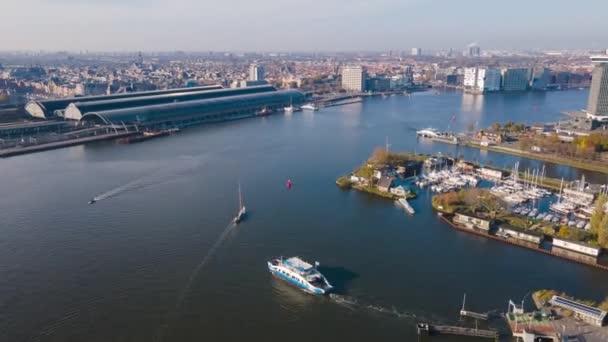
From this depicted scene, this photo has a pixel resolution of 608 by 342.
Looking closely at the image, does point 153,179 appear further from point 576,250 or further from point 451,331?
point 576,250

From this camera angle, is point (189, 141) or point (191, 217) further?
point (189, 141)

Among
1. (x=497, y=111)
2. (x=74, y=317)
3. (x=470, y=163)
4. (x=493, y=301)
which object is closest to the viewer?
(x=74, y=317)

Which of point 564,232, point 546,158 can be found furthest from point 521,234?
point 546,158

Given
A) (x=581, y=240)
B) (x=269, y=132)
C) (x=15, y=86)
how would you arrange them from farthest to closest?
1. (x=15, y=86)
2. (x=269, y=132)
3. (x=581, y=240)

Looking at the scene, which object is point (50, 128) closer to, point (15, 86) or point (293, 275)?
point (293, 275)

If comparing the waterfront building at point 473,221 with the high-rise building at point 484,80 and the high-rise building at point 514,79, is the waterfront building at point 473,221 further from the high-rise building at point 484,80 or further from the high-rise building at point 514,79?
the high-rise building at point 514,79

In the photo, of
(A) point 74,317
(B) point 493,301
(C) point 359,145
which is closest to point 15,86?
(C) point 359,145

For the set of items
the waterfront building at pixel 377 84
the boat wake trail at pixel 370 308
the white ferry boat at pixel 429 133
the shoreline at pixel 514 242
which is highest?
the waterfront building at pixel 377 84

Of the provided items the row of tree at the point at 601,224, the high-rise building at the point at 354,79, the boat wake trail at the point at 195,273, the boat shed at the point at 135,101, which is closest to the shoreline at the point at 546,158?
the row of tree at the point at 601,224
